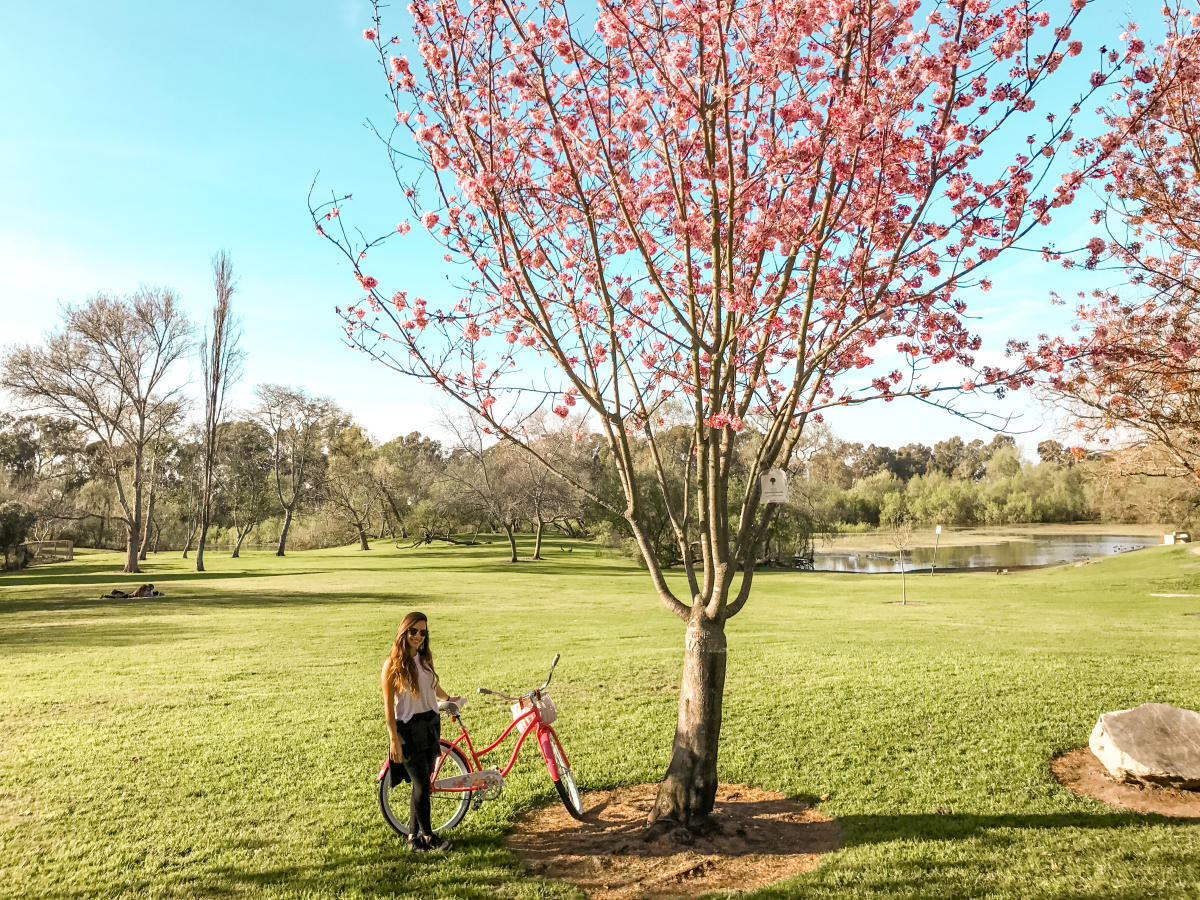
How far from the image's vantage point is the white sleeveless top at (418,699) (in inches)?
206

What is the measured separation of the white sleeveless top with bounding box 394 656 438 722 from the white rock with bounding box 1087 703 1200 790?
5.49 meters

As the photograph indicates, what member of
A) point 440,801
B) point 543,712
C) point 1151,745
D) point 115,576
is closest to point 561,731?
point 440,801

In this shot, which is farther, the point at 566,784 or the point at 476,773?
the point at 566,784

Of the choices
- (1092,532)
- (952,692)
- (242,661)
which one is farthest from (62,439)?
(1092,532)

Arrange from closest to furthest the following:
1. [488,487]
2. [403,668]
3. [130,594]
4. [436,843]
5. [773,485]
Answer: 1. [403,668]
2. [436,843]
3. [773,485]
4. [130,594]
5. [488,487]

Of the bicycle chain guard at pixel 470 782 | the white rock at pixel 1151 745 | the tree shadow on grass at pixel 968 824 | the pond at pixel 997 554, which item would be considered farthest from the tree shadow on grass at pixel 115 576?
the pond at pixel 997 554

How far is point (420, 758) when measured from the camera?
17.2 ft

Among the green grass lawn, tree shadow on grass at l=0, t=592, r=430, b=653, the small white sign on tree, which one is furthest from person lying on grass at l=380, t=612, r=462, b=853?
tree shadow on grass at l=0, t=592, r=430, b=653

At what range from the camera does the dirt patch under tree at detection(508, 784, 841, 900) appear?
476cm

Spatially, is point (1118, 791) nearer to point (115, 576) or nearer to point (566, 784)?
point (566, 784)

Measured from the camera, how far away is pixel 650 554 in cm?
575

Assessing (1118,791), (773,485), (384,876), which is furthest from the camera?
(1118,791)

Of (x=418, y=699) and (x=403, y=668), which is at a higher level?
(x=403, y=668)

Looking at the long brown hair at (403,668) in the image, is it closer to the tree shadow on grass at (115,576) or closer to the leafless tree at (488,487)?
the tree shadow on grass at (115,576)
